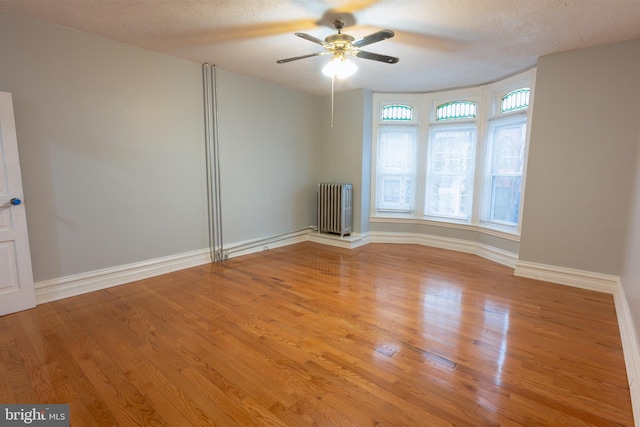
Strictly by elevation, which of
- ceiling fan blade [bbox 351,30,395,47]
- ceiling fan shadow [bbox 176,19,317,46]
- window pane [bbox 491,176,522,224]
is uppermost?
ceiling fan shadow [bbox 176,19,317,46]

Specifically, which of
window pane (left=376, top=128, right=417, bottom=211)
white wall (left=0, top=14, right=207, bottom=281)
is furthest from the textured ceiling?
window pane (left=376, top=128, right=417, bottom=211)

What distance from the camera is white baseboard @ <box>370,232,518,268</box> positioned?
4387 millimetres

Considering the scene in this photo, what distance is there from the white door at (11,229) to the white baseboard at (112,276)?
0.17m

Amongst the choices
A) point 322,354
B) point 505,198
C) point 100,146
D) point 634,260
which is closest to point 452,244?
point 505,198

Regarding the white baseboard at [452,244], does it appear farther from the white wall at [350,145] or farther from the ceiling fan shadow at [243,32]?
the ceiling fan shadow at [243,32]

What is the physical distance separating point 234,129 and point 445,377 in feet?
12.7

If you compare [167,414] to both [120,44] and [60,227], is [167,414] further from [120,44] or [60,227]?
[120,44]

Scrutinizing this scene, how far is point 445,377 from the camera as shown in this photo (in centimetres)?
200

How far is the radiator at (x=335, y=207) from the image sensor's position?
5.30m

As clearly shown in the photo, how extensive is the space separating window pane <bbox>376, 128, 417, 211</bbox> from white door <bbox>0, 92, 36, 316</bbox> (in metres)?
4.67

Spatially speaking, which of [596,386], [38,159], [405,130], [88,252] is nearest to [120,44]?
[38,159]

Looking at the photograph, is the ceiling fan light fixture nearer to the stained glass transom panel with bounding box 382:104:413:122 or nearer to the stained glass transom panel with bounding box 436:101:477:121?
the stained glass transom panel with bounding box 382:104:413:122

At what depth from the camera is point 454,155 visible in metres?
5.20

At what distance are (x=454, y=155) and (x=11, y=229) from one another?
18.1 ft
